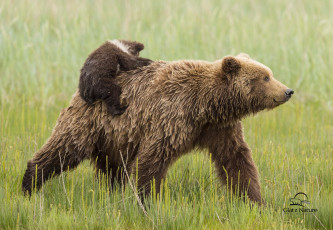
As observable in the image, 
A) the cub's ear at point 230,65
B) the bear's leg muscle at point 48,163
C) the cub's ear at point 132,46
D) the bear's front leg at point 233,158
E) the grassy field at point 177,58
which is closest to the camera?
the grassy field at point 177,58

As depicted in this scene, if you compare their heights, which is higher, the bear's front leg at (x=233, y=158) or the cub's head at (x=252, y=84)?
the cub's head at (x=252, y=84)

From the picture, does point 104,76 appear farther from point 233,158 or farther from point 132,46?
point 233,158

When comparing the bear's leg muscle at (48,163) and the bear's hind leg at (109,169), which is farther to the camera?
the bear's hind leg at (109,169)

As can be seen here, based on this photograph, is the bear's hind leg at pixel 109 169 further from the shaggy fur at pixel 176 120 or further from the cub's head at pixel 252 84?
the cub's head at pixel 252 84

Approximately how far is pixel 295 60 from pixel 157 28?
2889mm

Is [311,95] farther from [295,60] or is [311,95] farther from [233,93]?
[233,93]

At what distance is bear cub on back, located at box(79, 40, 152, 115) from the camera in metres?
5.30

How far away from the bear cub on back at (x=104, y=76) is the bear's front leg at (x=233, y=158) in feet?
2.92

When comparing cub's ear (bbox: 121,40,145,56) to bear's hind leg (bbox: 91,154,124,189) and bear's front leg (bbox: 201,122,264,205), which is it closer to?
bear's hind leg (bbox: 91,154,124,189)

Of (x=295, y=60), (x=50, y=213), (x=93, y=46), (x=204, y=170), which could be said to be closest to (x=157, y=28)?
(x=93, y=46)

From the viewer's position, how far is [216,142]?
538 centimetres

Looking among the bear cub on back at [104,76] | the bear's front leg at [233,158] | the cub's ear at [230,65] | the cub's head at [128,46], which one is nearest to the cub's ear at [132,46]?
the cub's head at [128,46]

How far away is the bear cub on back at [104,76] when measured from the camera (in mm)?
5305

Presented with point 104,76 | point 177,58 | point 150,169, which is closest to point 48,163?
point 104,76
